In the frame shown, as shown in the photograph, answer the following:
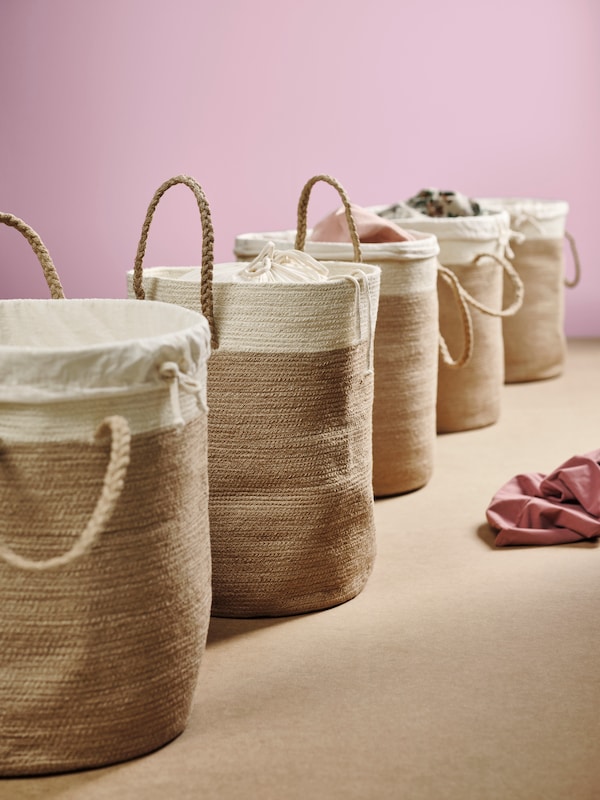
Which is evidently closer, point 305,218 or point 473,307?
point 305,218

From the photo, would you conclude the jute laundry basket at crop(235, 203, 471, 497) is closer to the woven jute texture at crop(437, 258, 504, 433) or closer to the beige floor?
the beige floor

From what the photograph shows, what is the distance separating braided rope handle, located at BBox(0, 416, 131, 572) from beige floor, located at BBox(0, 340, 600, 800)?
0.80 ft

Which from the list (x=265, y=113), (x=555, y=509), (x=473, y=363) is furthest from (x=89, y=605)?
(x=265, y=113)

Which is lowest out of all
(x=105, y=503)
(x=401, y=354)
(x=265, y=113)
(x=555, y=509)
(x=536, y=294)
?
(x=555, y=509)

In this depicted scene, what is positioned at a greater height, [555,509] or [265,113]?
[265,113]

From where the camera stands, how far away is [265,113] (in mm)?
3727

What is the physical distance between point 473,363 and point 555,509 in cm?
77

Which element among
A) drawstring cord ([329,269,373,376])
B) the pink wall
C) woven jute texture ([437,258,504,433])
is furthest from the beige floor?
the pink wall

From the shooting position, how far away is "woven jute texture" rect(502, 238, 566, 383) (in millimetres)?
3137

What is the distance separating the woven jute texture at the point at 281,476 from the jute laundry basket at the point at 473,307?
3.31ft

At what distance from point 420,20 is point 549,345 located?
131 centimetres

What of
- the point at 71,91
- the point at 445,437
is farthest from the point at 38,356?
the point at 71,91

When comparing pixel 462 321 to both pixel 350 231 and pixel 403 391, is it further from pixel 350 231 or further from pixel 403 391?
pixel 350 231

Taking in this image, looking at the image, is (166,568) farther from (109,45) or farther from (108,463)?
(109,45)
